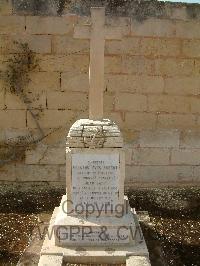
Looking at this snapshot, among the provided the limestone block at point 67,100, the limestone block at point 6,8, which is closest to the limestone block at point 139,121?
the limestone block at point 67,100

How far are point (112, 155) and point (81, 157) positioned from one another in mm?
321

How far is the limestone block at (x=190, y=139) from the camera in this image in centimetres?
601

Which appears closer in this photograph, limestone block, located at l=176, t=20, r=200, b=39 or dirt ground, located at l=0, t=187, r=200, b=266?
dirt ground, located at l=0, t=187, r=200, b=266

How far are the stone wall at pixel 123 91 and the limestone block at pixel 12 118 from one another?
0.05ft

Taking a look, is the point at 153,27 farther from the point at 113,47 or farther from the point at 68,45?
the point at 68,45

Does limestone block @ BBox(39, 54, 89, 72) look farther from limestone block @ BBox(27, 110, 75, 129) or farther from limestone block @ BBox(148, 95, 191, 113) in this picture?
limestone block @ BBox(148, 95, 191, 113)

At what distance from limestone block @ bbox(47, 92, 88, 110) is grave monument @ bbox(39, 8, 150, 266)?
6.33 ft

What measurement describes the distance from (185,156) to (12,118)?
9.43 ft

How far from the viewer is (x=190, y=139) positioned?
6027 millimetres

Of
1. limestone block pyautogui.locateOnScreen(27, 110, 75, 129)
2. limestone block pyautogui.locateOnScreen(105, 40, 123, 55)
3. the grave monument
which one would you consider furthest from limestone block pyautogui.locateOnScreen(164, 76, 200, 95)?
the grave monument

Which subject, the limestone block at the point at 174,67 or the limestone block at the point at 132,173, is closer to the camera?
the limestone block at the point at 174,67

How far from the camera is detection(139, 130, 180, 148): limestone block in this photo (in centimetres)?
596

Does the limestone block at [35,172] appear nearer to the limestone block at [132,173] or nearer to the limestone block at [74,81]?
the limestone block at [132,173]

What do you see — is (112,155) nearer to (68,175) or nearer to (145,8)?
(68,175)
